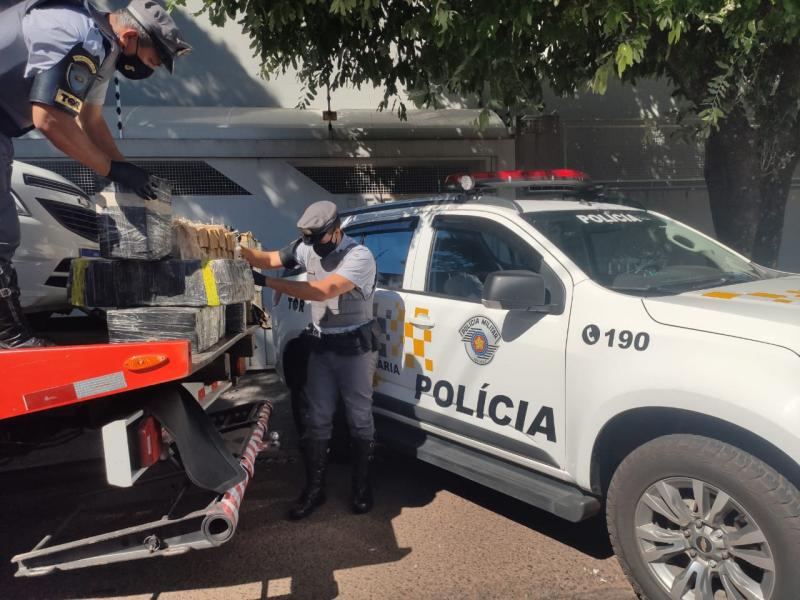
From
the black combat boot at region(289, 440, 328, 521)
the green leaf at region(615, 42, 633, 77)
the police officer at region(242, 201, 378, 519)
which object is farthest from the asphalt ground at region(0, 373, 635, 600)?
the green leaf at region(615, 42, 633, 77)

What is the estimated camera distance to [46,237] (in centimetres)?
377

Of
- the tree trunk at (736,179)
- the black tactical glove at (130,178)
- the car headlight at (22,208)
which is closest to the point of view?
the black tactical glove at (130,178)

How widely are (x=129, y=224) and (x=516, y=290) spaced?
171 centimetres

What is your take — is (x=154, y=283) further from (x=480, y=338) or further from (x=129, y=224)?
(x=480, y=338)

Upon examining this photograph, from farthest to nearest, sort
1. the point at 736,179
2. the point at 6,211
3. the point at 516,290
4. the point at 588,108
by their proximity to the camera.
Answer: the point at 588,108, the point at 736,179, the point at 516,290, the point at 6,211

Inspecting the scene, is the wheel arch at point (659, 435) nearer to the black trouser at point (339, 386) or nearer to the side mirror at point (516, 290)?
the side mirror at point (516, 290)

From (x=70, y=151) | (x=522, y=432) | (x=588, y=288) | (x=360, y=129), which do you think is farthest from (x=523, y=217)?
(x=360, y=129)

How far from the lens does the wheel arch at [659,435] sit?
93.3 inches

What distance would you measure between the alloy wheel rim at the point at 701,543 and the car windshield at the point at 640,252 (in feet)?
3.12

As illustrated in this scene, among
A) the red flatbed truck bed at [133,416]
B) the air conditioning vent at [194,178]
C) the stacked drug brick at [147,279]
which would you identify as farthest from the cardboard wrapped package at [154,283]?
the air conditioning vent at [194,178]

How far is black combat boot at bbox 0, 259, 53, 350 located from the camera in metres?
2.64

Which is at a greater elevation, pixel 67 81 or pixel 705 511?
pixel 67 81

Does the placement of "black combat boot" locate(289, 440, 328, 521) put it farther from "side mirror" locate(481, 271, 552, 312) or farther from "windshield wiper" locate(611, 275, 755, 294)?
"windshield wiper" locate(611, 275, 755, 294)

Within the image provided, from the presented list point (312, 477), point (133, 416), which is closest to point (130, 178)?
point (133, 416)
